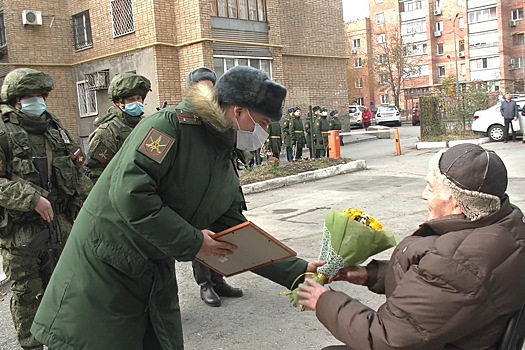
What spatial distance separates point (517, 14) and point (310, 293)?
61.9 meters

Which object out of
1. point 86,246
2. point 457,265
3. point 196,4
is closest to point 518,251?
point 457,265

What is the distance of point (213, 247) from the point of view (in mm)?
2275

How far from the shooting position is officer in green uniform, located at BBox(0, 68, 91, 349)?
349 centimetres

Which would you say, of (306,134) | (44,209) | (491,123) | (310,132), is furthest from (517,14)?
(44,209)

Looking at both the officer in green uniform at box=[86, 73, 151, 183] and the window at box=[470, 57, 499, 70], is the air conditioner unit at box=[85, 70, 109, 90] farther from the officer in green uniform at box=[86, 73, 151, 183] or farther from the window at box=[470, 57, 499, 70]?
the window at box=[470, 57, 499, 70]

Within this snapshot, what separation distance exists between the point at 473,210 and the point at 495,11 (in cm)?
5999

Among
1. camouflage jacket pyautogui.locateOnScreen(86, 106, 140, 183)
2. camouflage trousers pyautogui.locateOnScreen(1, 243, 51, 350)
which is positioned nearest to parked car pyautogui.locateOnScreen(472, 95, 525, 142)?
camouflage jacket pyautogui.locateOnScreen(86, 106, 140, 183)

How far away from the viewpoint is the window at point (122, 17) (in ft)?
58.9

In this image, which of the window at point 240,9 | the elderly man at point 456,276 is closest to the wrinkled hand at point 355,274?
the elderly man at point 456,276

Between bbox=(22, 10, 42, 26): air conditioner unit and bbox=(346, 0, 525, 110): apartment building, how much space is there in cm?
3759

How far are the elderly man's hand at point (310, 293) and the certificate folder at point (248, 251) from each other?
0.27m

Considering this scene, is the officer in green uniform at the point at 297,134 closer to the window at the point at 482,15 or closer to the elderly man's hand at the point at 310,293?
the elderly man's hand at the point at 310,293

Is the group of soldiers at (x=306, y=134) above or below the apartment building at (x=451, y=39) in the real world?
below

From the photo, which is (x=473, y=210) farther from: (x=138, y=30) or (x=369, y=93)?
(x=369, y=93)
